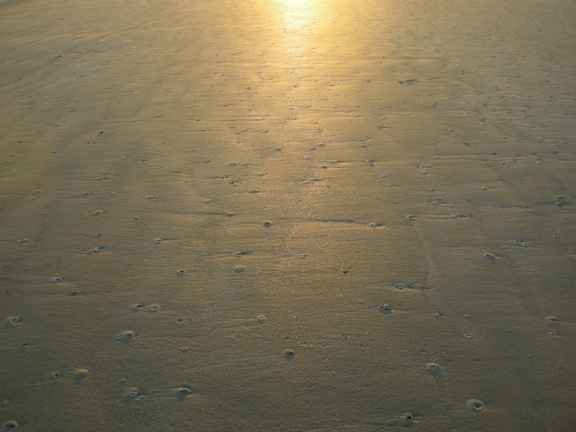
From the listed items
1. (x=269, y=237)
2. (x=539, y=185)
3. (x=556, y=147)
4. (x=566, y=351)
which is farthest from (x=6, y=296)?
(x=556, y=147)

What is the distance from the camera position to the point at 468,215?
8.79 ft

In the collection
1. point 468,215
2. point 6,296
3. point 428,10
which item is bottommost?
point 428,10

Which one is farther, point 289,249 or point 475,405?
point 289,249

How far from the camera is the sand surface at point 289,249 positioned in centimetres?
171

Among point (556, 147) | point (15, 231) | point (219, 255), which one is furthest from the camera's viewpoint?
point (556, 147)

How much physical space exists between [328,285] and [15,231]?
56.2 inches

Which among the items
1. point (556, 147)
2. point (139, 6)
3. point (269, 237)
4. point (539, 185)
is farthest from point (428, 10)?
point (269, 237)

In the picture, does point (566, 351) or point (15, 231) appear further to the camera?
point (15, 231)

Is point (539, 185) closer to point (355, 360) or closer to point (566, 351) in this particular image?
point (566, 351)

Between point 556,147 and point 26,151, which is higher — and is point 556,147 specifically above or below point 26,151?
below

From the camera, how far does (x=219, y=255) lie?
2387 mm

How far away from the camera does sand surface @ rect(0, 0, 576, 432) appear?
1712 millimetres

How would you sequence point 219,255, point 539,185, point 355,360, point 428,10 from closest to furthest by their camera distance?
point 355,360 < point 219,255 < point 539,185 < point 428,10

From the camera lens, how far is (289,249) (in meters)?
2.42
